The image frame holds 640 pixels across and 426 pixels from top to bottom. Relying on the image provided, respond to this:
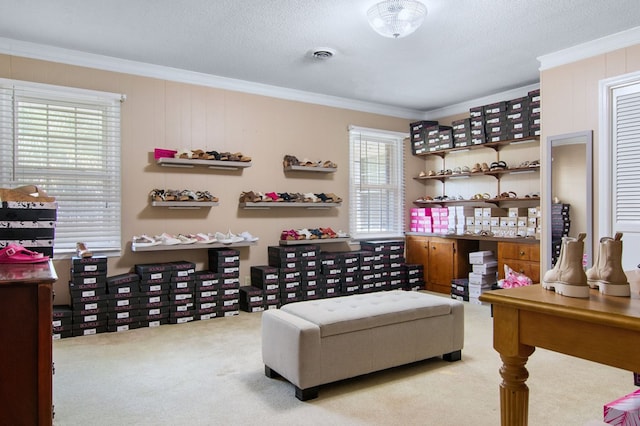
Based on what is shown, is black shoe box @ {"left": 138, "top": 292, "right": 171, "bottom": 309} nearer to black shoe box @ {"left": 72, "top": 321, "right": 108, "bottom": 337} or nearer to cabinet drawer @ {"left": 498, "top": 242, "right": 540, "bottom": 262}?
black shoe box @ {"left": 72, "top": 321, "right": 108, "bottom": 337}

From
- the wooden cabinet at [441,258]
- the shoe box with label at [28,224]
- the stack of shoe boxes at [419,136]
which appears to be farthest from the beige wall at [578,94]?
the shoe box with label at [28,224]

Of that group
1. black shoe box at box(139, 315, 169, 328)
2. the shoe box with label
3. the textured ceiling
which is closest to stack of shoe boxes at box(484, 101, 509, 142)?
the textured ceiling

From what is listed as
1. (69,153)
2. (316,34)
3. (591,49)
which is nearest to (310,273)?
(316,34)

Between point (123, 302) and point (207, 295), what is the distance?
0.84 metres

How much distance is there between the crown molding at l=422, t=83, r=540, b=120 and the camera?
5639mm

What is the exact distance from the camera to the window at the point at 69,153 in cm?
411

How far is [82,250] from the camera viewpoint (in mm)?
4129

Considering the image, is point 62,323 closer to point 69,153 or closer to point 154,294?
point 154,294

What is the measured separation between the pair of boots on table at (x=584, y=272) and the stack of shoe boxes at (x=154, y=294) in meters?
3.83

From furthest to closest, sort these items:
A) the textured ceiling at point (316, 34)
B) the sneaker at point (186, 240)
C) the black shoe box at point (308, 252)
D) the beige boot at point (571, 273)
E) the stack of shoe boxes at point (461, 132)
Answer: the stack of shoe boxes at point (461, 132)
the black shoe box at point (308, 252)
the sneaker at point (186, 240)
the textured ceiling at point (316, 34)
the beige boot at point (571, 273)

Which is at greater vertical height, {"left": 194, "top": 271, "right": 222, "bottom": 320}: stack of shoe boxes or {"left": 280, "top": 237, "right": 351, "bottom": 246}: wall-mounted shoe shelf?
{"left": 280, "top": 237, "right": 351, "bottom": 246}: wall-mounted shoe shelf

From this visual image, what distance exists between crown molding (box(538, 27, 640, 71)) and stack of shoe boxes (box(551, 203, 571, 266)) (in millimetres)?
1481

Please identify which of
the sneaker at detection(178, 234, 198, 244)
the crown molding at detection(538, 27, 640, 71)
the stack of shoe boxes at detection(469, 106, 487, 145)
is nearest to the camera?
the crown molding at detection(538, 27, 640, 71)

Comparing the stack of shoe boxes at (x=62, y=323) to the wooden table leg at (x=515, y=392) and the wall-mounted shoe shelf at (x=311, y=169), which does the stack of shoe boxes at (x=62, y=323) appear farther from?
the wooden table leg at (x=515, y=392)
